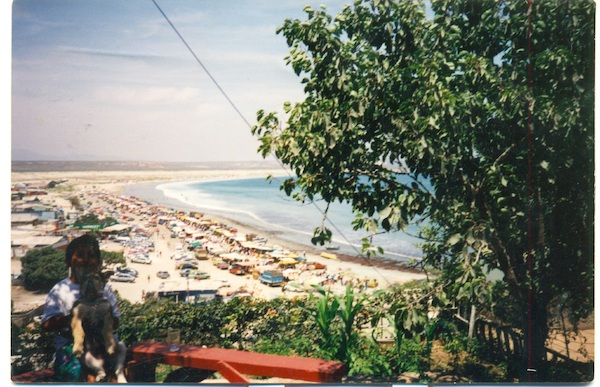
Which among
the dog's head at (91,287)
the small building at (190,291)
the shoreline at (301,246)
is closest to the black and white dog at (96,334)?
the dog's head at (91,287)

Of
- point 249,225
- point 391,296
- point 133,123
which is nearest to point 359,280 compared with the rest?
A: point 391,296

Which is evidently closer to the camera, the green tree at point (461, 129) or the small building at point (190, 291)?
the green tree at point (461, 129)

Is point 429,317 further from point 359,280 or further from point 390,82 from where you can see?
point 390,82

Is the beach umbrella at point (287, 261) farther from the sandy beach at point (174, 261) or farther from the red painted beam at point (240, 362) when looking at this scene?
the red painted beam at point (240, 362)

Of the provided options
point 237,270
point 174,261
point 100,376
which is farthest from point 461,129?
point 100,376

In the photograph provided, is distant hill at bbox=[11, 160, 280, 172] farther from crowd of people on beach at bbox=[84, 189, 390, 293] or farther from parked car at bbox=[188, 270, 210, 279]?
parked car at bbox=[188, 270, 210, 279]

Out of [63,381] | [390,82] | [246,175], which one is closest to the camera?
[390,82]
